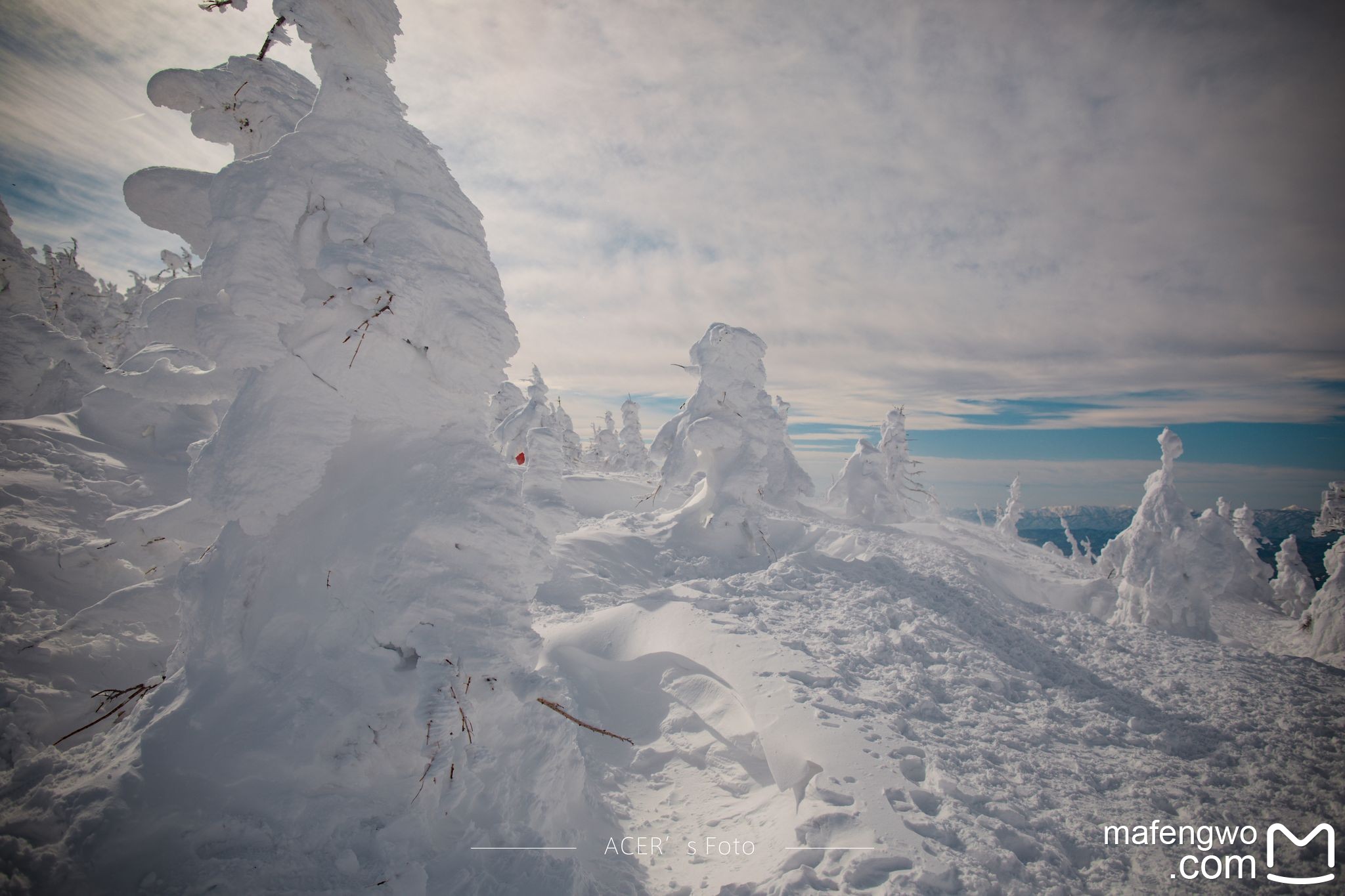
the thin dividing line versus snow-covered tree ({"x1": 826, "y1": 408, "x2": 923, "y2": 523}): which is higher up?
Answer: snow-covered tree ({"x1": 826, "y1": 408, "x2": 923, "y2": 523})

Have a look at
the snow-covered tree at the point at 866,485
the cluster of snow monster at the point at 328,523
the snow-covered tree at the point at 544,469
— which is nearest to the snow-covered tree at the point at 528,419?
the snow-covered tree at the point at 544,469

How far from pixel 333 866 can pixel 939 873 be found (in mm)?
5511

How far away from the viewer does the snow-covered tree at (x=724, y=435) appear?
Answer: 59.0 feet

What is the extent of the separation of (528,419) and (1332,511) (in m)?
38.4

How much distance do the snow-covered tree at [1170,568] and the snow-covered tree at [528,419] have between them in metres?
26.2

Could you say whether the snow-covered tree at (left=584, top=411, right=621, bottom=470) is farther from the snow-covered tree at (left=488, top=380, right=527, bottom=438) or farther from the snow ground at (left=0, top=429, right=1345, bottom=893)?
the snow ground at (left=0, top=429, right=1345, bottom=893)

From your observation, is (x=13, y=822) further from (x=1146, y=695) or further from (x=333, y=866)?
(x=1146, y=695)

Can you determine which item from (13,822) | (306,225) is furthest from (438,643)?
(306,225)

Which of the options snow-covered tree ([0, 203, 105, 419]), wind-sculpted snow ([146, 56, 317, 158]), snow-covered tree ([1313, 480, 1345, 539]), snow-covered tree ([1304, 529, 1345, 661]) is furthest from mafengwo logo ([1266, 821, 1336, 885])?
snow-covered tree ([0, 203, 105, 419])

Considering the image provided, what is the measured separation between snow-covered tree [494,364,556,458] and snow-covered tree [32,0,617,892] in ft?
56.8

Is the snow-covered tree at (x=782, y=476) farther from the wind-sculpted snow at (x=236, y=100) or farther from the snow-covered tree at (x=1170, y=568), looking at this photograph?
the wind-sculpted snow at (x=236, y=100)

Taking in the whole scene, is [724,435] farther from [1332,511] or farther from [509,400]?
[1332,511]

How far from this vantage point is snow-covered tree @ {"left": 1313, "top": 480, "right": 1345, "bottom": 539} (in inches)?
816

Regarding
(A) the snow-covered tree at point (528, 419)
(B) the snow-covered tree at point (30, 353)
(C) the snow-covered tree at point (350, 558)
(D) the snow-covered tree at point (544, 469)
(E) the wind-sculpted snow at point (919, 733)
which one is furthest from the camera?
(A) the snow-covered tree at point (528, 419)
